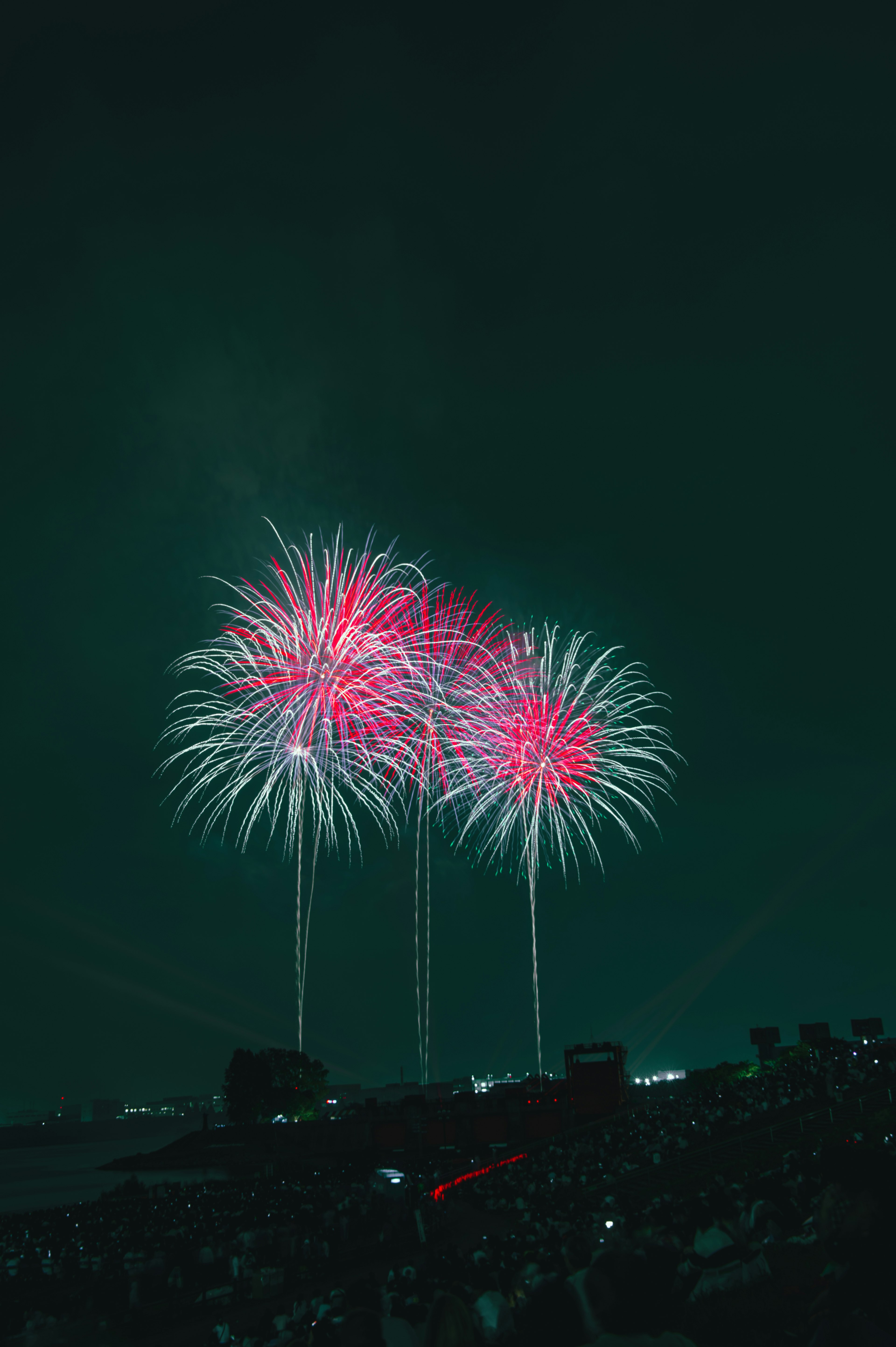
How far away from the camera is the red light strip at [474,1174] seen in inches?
1649

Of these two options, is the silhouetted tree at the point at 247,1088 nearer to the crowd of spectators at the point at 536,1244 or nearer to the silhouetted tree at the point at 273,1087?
the silhouetted tree at the point at 273,1087

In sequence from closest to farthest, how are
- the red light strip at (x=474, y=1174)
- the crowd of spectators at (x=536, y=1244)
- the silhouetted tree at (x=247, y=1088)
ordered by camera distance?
the crowd of spectators at (x=536, y=1244), the red light strip at (x=474, y=1174), the silhouetted tree at (x=247, y=1088)

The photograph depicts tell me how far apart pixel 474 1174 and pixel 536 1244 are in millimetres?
28839

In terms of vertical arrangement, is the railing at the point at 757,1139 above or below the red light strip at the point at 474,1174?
above

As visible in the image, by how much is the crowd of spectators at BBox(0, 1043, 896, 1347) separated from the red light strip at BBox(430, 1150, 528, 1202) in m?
0.69

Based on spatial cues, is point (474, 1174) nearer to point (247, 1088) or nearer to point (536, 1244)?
point (536, 1244)

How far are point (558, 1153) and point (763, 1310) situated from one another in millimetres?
34791

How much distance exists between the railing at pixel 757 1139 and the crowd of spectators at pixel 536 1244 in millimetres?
234

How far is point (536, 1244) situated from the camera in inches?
776

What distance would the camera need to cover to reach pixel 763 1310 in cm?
953

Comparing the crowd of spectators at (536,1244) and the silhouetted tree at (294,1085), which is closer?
the crowd of spectators at (536,1244)

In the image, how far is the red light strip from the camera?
1649 inches

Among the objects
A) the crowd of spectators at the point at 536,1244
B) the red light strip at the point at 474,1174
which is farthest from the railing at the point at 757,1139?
the red light strip at the point at 474,1174

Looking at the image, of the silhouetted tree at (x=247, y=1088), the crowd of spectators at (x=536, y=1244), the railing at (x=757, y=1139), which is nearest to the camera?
the crowd of spectators at (x=536, y=1244)
